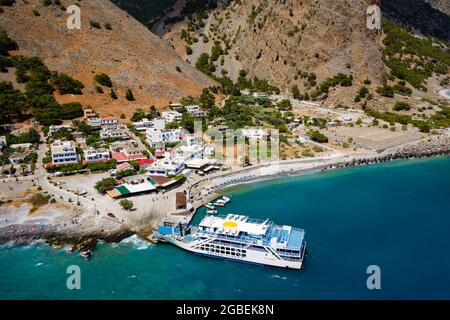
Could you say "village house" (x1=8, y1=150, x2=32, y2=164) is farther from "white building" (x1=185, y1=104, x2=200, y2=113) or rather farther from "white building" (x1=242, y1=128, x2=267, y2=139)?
"white building" (x1=242, y1=128, x2=267, y2=139)

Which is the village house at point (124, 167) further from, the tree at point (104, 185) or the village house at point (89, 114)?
the village house at point (89, 114)

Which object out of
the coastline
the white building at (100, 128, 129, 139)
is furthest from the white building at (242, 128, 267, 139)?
the white building at (100, 128, 129, 139)

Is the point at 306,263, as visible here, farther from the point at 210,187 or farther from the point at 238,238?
the point at 210,187

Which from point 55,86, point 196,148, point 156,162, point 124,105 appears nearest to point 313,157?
point 196,148

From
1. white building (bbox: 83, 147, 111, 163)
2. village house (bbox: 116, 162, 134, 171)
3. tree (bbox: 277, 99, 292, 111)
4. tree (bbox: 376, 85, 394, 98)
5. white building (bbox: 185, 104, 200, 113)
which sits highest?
tree (bbox: 376, 85, 394, 98)

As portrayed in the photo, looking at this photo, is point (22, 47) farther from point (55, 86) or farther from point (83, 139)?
point (83, 139)

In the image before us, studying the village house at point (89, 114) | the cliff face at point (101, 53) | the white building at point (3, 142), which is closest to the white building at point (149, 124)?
the village house at point (89, 114)
